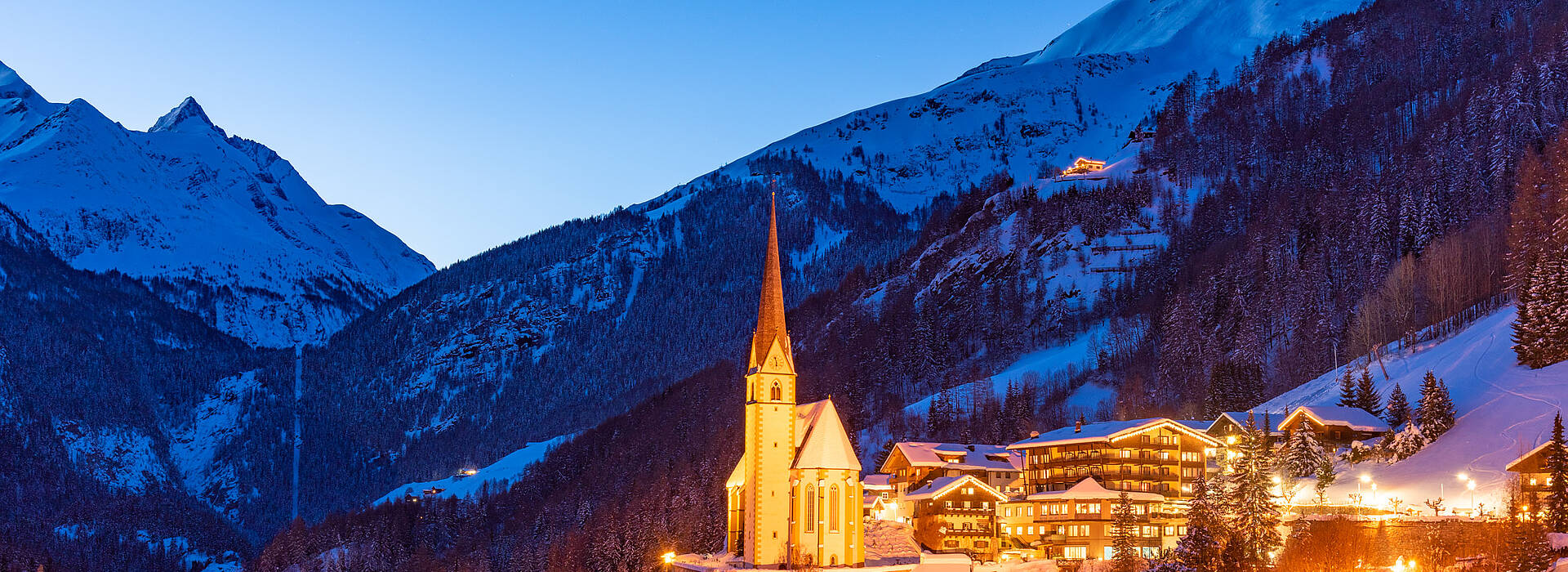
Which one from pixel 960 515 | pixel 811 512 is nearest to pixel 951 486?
pixel 960 515

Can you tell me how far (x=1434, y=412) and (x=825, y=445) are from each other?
40449mm

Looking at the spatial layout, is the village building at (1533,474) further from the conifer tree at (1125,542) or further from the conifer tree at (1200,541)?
the conifer tree at (1125,542)

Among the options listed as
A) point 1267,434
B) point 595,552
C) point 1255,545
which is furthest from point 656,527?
point 1255,545

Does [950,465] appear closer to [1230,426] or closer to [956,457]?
[956,457]

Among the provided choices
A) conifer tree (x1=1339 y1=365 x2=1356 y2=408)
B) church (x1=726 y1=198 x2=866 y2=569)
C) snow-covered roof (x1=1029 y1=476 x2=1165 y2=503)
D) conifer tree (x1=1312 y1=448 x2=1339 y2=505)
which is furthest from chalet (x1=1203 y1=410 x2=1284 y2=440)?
church (x1=726 y1=198 x2=866 y2=569)

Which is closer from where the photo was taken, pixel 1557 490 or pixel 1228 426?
pixel 1557 490

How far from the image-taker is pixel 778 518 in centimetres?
8400

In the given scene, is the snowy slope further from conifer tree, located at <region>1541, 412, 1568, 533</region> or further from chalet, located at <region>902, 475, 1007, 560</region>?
chalet, located at <region>902, 475, 1007, 560</region>

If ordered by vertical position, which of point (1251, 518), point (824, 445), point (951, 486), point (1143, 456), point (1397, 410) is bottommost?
point (1251, 518)

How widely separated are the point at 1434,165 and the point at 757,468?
372ft

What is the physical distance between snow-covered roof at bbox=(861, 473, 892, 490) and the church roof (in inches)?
1037

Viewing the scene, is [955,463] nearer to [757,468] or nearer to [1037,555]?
[1037,555]

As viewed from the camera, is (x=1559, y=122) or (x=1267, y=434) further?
(x=1559, y=122)

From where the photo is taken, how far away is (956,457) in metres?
112
